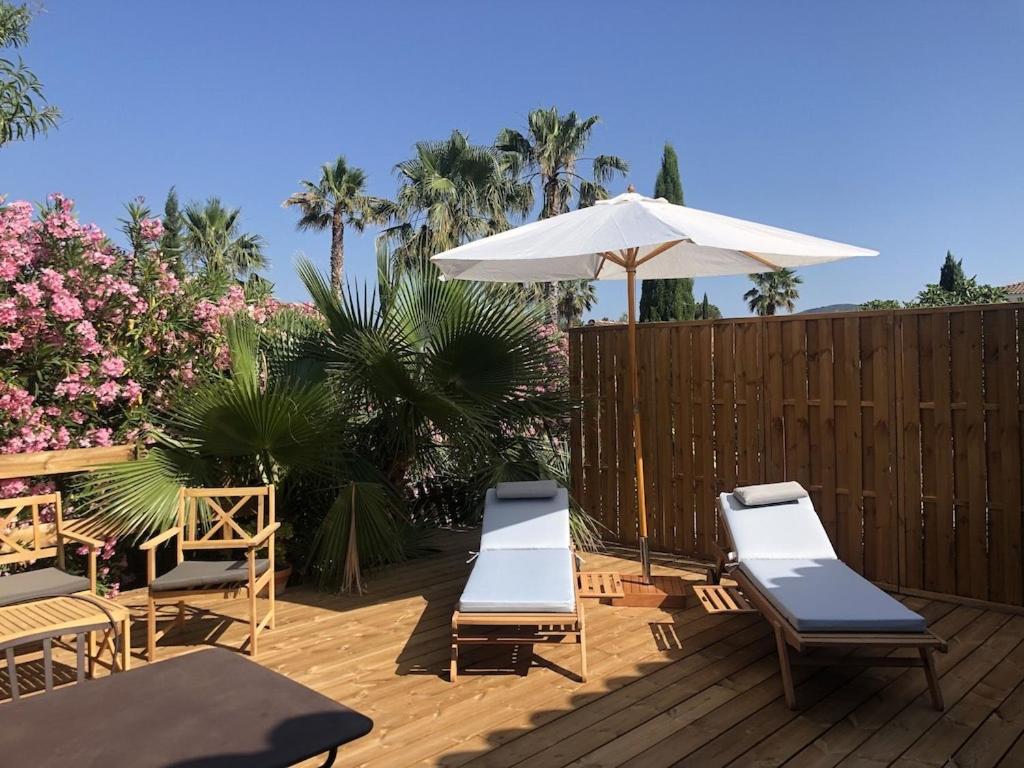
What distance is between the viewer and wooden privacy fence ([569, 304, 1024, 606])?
4.39 metres

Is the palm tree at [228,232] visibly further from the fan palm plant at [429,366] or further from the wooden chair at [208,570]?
the wooden chair at [208,570]

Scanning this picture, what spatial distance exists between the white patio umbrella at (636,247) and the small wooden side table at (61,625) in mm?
2578

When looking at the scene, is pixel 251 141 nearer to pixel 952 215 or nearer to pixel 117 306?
pixel 117 306

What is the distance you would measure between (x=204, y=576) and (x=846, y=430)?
4411mm

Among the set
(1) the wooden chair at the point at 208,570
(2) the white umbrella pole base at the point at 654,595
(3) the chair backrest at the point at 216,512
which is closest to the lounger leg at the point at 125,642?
(1) the wooden chair at the point at 208,570

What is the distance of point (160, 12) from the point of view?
33.5 feet

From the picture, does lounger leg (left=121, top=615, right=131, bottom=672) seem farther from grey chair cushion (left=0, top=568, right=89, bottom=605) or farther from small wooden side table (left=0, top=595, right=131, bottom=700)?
grey chair cushion (left=0, top=568, right=89, bottom=605)

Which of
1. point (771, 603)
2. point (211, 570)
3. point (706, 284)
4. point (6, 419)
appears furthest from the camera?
point (706, 284)

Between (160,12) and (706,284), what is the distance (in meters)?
27.3

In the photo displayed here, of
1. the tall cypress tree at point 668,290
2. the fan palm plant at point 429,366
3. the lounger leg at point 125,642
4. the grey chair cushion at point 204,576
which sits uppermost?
the tall cypress tree at point 668,290

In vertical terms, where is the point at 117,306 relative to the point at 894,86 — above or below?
below

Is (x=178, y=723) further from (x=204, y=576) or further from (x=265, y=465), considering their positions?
(x=265, y=465)

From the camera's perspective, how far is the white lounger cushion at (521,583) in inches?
136

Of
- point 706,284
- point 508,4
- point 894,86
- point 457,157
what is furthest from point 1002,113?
point 706,284
